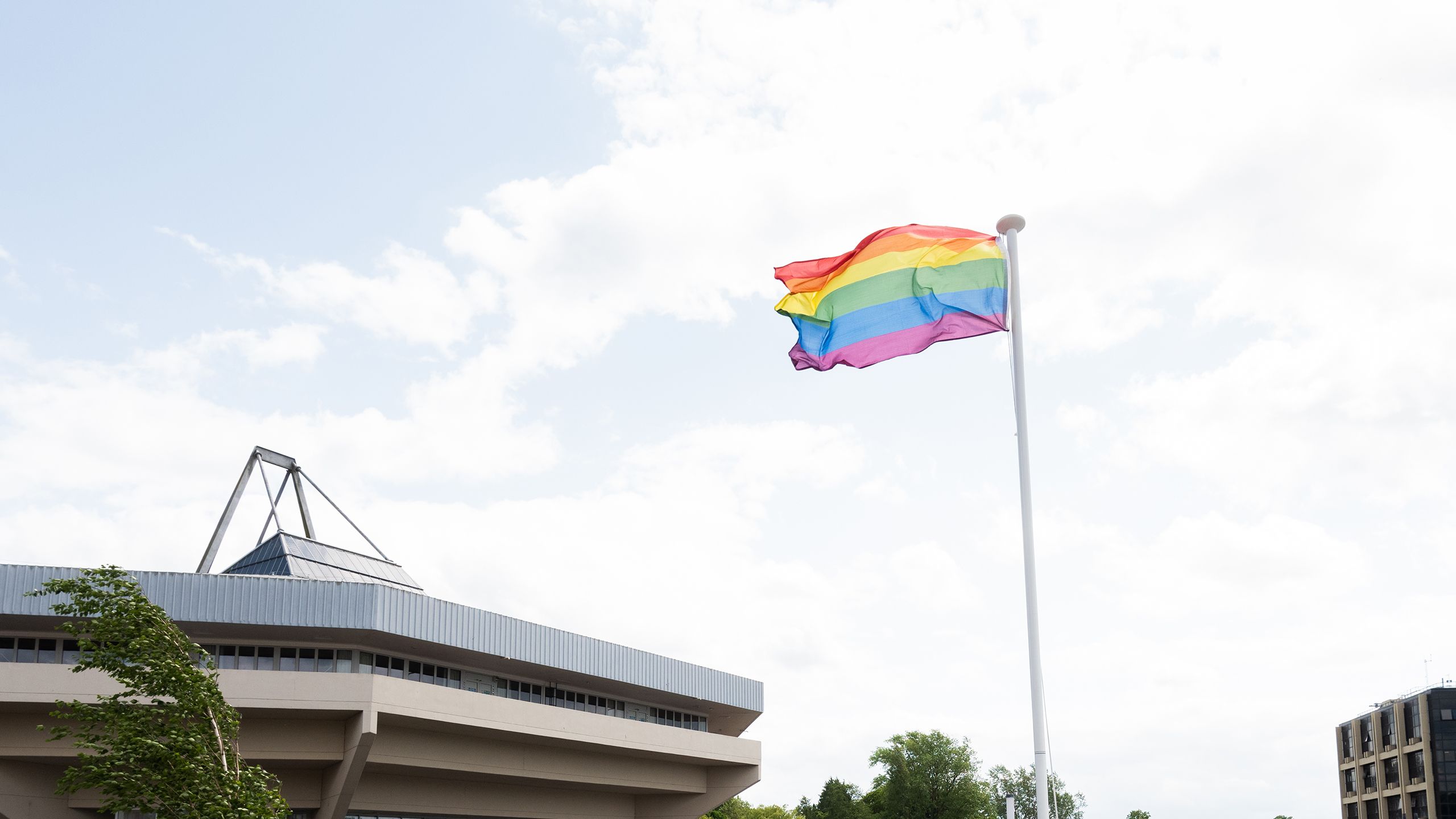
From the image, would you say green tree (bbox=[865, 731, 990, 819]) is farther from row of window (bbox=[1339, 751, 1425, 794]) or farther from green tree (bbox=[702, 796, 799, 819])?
row of window (bbox=[1339, 751, 1425, 794])

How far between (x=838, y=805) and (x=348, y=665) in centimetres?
6666

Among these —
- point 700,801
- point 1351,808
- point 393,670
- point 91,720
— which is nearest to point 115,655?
point 91,720

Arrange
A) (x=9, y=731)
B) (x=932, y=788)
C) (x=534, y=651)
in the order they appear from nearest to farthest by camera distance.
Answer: (x=9, y=731)
(x=534, y=651)
(x=932, y=788)

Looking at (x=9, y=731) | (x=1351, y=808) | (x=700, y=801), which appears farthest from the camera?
(x=1351, y=808)

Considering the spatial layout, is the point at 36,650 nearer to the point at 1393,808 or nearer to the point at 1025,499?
the point at 1025,499

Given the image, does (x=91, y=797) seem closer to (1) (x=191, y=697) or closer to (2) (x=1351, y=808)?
(1) (x=191, y=697)

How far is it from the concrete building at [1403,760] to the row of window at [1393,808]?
1.9 inches

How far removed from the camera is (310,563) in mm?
35969

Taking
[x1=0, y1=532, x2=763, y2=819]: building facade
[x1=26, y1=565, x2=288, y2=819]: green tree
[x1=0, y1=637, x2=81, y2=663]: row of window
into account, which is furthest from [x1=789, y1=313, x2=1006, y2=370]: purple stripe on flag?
[x1=0, y1=637, x2=81, y2=663]: row of window

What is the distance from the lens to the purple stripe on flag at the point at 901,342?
16641mm

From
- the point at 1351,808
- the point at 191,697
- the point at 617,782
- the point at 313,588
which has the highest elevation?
the point at 313,588

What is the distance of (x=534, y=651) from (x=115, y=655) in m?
18.4

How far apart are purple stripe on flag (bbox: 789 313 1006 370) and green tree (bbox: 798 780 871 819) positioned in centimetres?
7492

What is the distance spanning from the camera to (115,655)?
719 inches
